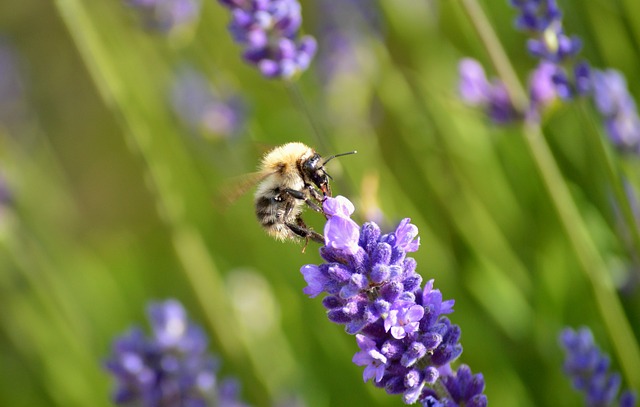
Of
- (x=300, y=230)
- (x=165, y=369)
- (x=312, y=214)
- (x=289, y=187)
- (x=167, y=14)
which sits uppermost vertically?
(x=167, y=14)

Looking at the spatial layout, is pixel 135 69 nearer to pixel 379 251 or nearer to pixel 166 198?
pixel 166 198

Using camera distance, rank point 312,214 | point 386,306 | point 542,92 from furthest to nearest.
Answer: point 312,214
point 542,92
point 386,306

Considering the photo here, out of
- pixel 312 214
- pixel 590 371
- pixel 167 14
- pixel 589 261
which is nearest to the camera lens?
pixel 590 371

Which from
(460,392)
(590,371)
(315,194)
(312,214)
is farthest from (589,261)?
(312,214)

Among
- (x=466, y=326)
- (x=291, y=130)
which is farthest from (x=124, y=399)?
(x=291, y=130)

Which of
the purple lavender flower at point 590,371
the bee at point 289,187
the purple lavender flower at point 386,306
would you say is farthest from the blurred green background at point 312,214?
the purple lavender flower at point 386,306

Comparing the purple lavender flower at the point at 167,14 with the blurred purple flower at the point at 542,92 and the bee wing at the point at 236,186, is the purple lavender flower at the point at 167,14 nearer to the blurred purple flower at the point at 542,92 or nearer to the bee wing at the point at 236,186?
the bee wing at the point at 236,186

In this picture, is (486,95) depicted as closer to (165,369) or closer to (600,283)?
(600,283)
